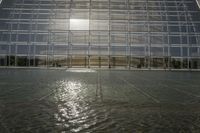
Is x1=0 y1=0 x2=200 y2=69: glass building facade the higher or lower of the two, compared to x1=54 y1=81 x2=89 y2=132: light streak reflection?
higher

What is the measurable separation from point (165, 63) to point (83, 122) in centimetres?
3876

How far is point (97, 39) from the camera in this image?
1689 inches

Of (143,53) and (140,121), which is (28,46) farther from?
(140,121)

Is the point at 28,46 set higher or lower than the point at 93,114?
higher

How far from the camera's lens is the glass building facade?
42688 mm

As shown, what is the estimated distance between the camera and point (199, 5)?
45.2 metres

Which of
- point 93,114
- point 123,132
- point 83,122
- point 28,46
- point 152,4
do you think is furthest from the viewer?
point 152,4

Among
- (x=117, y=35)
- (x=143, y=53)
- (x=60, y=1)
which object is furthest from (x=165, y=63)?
(x=60, y=1)

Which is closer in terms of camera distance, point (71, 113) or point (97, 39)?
point (71, 113)

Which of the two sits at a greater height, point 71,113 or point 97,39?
point 97,39

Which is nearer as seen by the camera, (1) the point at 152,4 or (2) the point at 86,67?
(2) the point at 86,67

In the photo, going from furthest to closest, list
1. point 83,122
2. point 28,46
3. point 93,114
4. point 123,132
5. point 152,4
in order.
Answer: point 152,4 → point 28,46 → point 93,114 → point 83,122 → point 123,132

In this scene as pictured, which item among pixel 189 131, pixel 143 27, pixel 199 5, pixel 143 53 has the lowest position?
pixel 189 131

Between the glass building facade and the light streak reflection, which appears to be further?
the glass building facade
